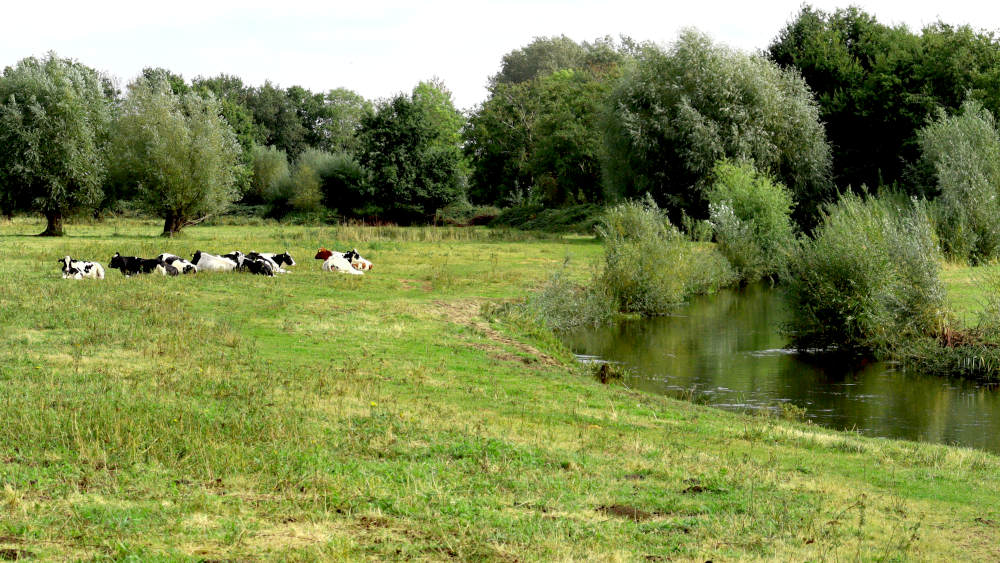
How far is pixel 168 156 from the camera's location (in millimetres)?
42969

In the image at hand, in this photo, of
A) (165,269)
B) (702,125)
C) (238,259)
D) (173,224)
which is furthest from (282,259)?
(702,125)

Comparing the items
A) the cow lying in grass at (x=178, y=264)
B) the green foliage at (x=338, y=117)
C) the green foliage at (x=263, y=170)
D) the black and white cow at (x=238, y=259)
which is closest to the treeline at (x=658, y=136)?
the green foliage at (x=263, y=170)

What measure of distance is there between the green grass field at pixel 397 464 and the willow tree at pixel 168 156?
28073 millimetres

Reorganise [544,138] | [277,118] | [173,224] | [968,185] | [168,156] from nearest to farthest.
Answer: [968,185], [168,156], [173,224], [544,138], [277,118]

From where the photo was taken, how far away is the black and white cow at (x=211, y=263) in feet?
83.1

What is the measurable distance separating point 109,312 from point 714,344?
14877mm

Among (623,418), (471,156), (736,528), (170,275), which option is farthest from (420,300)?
(471,156)

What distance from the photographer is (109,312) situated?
54.5 ft

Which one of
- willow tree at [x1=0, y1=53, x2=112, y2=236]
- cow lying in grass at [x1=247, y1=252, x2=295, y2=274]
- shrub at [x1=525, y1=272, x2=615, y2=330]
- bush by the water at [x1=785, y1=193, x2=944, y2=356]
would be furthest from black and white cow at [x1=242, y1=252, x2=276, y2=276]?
willow tree at [x1=0, y1=53, x2=112, y2=236]

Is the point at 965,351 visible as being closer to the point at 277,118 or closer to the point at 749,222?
the point at 749,222

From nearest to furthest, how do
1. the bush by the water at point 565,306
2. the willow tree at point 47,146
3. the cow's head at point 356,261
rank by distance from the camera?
the bush by the water at point 565,306, the cow's head at point 356,261, the willow tree at point 47,146

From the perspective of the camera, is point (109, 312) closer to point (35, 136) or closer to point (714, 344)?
point (714, 344)

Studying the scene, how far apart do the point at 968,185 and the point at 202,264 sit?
32.2 m

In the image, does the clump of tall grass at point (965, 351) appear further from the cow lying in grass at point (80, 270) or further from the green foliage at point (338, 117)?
the green foliage at point (338, 117)
